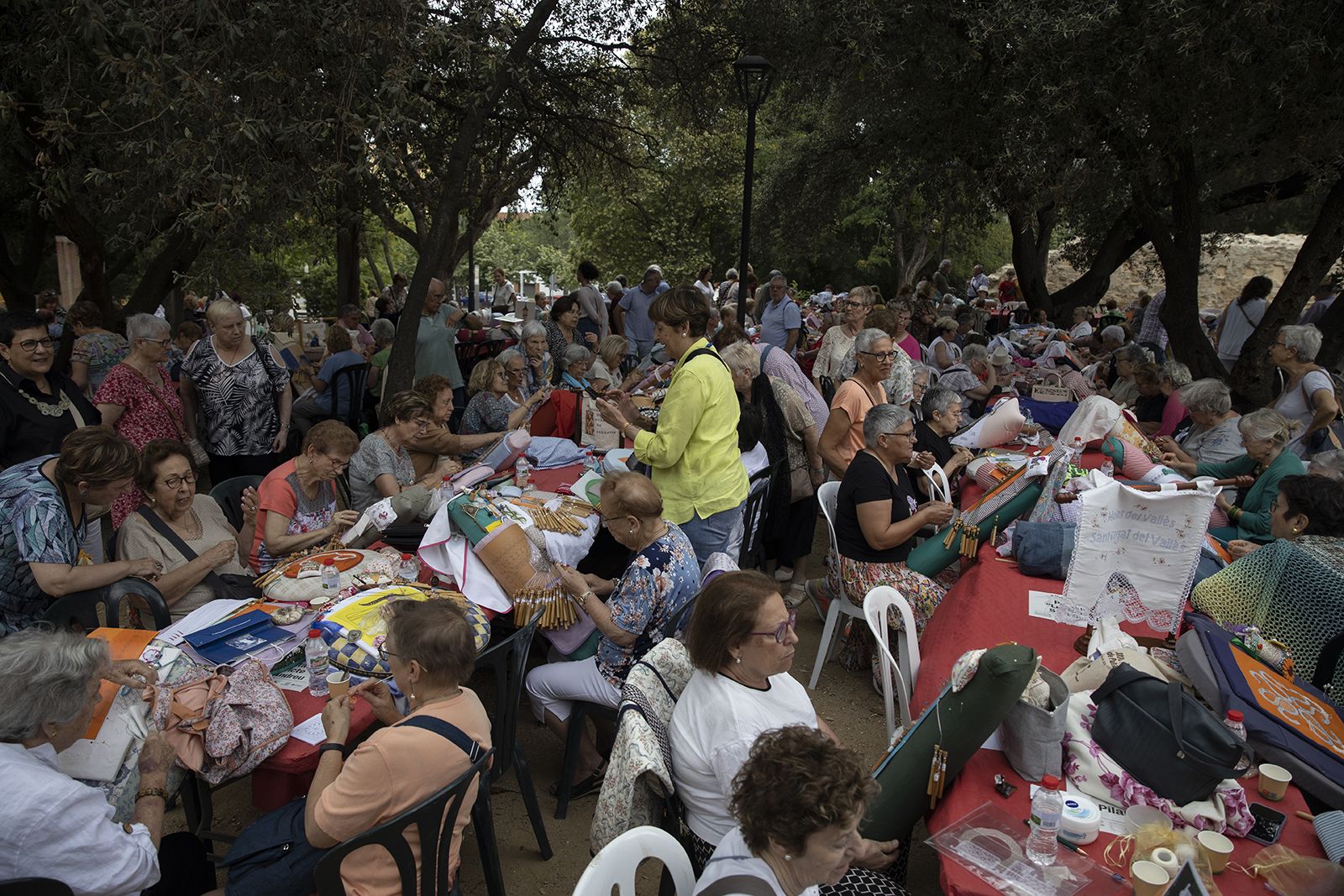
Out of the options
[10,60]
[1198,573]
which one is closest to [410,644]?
[1198,573]

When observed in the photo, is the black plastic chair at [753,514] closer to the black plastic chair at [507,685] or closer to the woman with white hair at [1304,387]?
the black plastic chair at [507,685]

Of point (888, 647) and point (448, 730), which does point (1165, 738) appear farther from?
point (448, 730)

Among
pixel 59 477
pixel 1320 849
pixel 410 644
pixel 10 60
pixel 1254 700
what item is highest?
pixel 10 60

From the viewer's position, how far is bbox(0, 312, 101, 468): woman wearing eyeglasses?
452cm

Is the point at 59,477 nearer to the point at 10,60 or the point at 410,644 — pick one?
the point at 410,644

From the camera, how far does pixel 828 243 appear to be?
30.2 m

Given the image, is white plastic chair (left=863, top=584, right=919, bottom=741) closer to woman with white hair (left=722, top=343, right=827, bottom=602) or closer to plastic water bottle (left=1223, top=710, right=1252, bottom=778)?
plastic water bottle (left=1223, top=710, right=1252, bottom=778)

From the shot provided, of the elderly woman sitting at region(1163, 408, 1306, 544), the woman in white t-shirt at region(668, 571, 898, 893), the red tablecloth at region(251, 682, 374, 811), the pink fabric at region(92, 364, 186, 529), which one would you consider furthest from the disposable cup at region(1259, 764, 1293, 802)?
the pink fabric at region(92, 364, 186, 529)

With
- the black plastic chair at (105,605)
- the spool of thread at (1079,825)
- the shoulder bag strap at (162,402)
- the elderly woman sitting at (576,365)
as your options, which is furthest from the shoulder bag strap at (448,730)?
the elderly woman sitting at (576,365)

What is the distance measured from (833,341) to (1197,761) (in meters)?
6.41

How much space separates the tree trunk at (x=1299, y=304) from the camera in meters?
8.10

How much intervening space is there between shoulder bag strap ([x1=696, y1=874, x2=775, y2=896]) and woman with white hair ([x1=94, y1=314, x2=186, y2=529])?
4812 mm

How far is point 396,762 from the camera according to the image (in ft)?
7.50

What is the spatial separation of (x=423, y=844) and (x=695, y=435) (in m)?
2.47
